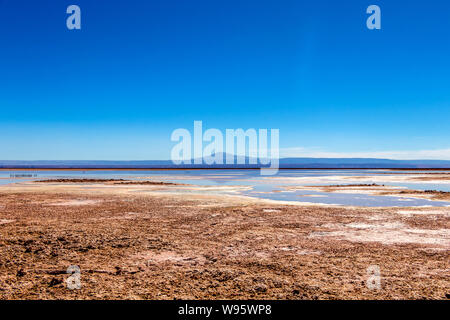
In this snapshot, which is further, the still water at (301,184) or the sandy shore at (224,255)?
the still water at (301,184)

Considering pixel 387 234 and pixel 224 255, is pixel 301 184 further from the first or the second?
pixel 224 255

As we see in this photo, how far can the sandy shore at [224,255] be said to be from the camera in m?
5.52

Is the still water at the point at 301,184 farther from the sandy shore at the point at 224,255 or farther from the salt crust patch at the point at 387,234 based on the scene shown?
the salt crust patch at the point at 387,234

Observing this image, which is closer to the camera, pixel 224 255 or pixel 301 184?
pixel 224 255

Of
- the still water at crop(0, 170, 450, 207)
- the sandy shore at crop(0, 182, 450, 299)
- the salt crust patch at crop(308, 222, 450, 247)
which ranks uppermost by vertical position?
the sandy shore at crop(0, 182, 450, 299)

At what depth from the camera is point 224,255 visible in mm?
7605

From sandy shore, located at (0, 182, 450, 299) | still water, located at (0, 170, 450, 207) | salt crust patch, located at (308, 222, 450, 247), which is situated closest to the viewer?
sandy shore, located at (0, 182, 450, 299)

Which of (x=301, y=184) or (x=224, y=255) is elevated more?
(x=224, y=255)

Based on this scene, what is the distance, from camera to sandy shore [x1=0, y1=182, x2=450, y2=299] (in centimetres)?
552

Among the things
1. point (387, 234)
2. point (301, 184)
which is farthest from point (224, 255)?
point (301, 184)

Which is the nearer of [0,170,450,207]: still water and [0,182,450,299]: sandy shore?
[0,182,450,299]: sandy shore

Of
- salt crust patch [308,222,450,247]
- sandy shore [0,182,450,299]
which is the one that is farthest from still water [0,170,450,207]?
salt crust patch [308,222,450,247]

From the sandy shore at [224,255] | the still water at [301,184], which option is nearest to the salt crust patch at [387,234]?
the sandy shore at [224,255]

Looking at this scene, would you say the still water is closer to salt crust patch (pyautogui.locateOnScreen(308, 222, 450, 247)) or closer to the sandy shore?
the sandy shore
